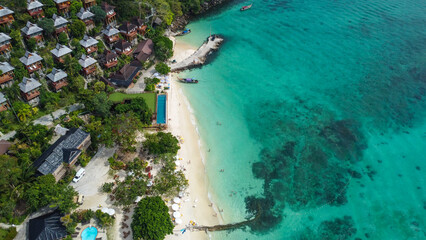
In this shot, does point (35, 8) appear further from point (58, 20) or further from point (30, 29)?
point (30, 29)

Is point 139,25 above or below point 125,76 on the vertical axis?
above

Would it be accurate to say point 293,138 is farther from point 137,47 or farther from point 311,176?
point 137,47

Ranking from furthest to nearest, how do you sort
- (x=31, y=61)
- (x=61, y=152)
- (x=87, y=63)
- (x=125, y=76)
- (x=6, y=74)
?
(x=125, y=76) < (x=87, y=63) < (x=31, y=61) < (x=6, y=74) < (x=61, y=152)

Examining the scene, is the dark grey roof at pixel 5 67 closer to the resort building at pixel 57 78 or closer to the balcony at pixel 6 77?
the balcony at pixel 6 77

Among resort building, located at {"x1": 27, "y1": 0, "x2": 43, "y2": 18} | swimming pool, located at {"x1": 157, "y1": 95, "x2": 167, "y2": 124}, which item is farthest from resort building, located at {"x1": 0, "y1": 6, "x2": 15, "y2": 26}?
swimming pool, located at {"x1": 157, "y1": 95, "x2": 167, "y2": 124}

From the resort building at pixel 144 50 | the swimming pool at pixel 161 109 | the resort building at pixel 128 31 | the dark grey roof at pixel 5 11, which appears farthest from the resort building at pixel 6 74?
the swimming pool at pixel 161 109

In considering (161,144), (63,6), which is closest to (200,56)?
(161,144)

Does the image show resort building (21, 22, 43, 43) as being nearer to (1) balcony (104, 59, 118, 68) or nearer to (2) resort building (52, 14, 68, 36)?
(2) resort building (52, 14, 68, 36)
